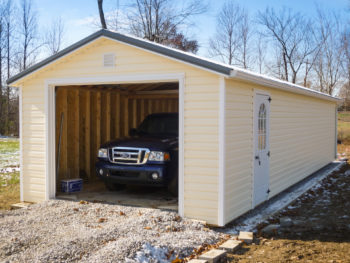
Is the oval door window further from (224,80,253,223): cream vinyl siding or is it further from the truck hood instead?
the truck hood

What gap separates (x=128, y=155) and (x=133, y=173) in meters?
0.40

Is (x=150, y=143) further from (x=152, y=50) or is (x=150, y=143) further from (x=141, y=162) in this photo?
(x=152, y=50)

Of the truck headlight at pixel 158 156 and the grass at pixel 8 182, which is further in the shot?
the grass at pixel 8 182

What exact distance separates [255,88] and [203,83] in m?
1.76

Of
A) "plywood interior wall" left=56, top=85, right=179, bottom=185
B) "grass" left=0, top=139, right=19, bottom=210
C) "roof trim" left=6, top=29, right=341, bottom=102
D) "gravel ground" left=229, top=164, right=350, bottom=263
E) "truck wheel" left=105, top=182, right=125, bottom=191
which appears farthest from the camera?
"plywood interior wall" left=56, top=85, right=179, bottom=185

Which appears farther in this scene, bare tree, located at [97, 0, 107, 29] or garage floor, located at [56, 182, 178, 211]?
bare tree, located at [97, 0, 107, 29]

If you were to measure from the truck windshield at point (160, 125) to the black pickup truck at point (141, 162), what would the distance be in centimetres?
58

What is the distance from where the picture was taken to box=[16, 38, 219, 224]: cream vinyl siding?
6.91m

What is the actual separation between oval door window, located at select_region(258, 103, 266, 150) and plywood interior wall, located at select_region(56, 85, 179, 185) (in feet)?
14.4

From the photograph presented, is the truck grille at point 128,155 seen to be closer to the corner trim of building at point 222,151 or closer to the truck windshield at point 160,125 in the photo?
the truck windshield at point 160,125

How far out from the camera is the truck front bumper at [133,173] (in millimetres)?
8117

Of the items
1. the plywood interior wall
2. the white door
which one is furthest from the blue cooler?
the white door

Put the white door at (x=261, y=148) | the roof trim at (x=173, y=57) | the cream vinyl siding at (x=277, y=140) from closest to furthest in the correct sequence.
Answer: the roof trim at (x=173, y=57), the cream vinyl siding at (x=277, y=140), the white door at (x=261, y=148)

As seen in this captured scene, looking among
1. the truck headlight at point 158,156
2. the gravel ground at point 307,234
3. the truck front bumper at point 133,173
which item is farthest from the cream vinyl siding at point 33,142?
the gravel ground at point 307,234
